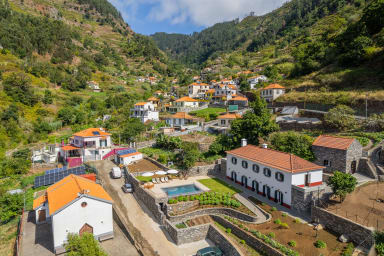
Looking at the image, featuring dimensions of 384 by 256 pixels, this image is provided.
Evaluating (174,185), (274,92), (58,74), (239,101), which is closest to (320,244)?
(174,185)

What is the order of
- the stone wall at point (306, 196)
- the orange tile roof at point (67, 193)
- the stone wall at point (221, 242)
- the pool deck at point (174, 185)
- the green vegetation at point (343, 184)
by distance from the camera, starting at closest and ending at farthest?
1. the stone wall at point (221, 242)
2. the orange tile roof at point (67, 193)
3. the green vegetation at point (343, 184)
4. the stone wall at point (306, 196)
5. the pool deck at point (174, 185)

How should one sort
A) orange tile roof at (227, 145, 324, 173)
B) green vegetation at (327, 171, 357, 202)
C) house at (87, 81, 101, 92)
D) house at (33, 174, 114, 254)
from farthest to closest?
house at (87, 81, 101, 92)
orange tile roof at (227, 145, 324, 173)
green vegetation at (327, 171, 357, 202)
house at (33, 174, 114, 254)

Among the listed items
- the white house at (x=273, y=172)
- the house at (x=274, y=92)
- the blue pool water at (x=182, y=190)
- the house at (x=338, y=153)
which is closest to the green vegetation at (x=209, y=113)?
the house at (x=274, y=92)

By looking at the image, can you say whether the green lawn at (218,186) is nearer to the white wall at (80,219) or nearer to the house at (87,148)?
the white wall at (80,219)

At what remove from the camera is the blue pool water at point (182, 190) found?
83.8ft

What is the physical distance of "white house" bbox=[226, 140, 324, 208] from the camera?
843 inches

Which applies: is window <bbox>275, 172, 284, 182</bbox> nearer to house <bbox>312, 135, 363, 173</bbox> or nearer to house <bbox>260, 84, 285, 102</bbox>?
house <bbox>312, 135, 363, 173</bbox>

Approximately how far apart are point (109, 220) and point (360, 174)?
25.9 meters

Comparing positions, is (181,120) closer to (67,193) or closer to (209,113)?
(209,113)

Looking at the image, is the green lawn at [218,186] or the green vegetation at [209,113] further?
the green vegetation at [209,113]

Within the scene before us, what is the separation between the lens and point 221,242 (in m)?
18.5

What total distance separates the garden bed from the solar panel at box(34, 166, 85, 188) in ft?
79.5

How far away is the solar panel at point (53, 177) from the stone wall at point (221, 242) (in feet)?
71.5

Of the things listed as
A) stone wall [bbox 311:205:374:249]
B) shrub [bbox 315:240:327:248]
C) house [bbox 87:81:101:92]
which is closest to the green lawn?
stone wall [bbox 311:205:374:249]
